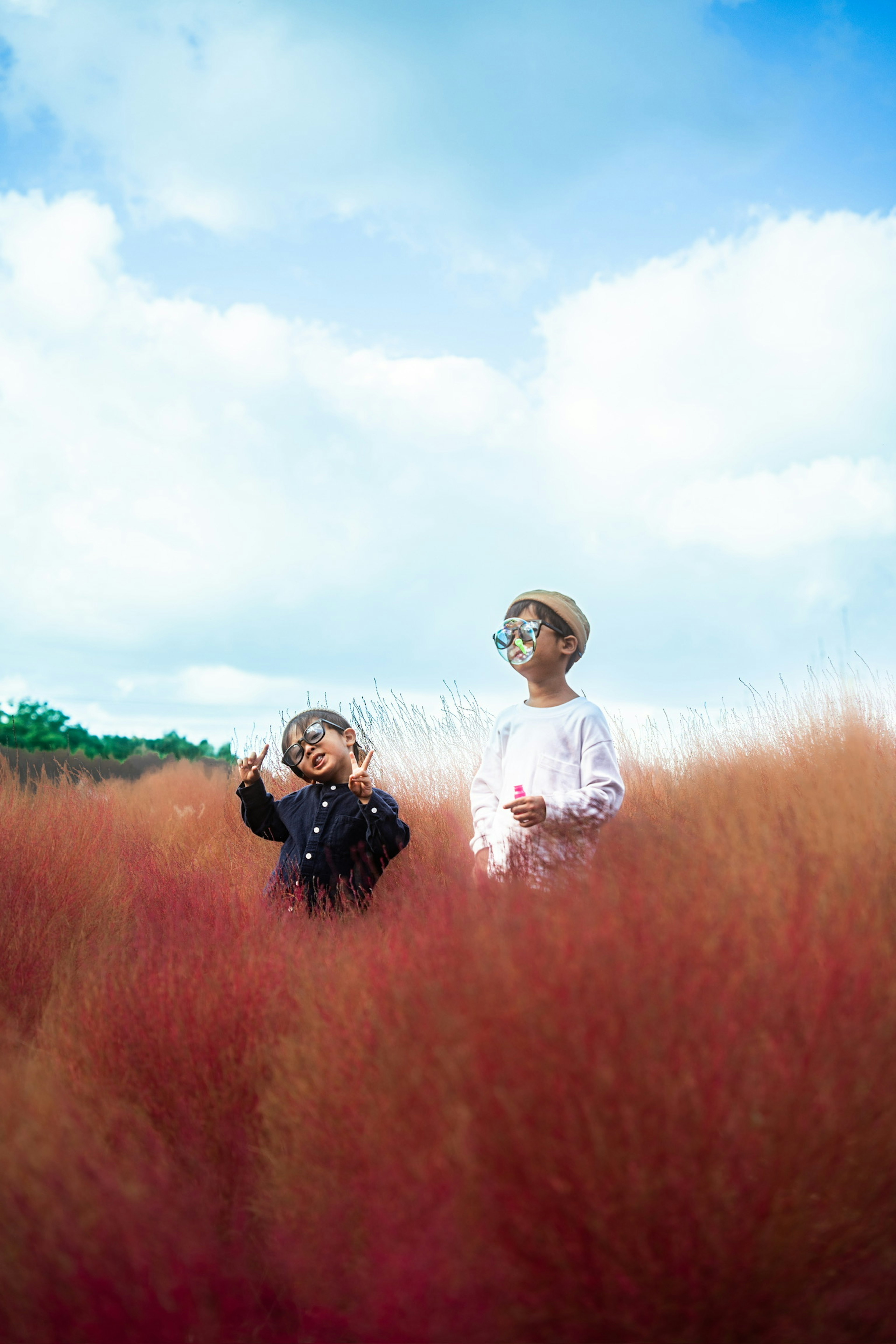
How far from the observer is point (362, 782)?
3584 mm

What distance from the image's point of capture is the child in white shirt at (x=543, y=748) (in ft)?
10.8

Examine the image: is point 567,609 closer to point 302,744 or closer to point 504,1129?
point 302,744

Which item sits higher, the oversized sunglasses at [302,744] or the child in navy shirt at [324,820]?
the oversized sunglasses at [302,744]

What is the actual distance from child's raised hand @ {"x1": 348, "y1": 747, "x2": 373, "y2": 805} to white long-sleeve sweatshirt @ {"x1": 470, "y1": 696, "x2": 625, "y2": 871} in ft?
1.49

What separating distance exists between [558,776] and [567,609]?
27.3 inches

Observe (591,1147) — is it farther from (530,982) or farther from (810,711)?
(810,711)

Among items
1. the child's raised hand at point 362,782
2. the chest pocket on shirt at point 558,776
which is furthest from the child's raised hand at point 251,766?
the chest pocket on shirt at point 558,776

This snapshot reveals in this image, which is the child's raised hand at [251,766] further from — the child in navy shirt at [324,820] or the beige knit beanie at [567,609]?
the beige knit beanie at [567,609]

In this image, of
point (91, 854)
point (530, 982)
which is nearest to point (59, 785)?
point (91, 854)

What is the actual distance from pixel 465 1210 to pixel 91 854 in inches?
160

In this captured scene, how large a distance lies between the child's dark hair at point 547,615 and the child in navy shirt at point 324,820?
2.91 feet

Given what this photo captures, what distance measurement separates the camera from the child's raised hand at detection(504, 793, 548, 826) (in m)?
3.10

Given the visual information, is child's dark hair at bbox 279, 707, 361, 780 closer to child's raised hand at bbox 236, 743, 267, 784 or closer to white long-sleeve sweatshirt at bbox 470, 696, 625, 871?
child's raised hand at bbox 236, 743, 267, 784

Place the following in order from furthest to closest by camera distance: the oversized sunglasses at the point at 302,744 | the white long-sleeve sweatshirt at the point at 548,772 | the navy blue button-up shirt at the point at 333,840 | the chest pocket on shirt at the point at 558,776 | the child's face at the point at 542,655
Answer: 1. the oversized sunglasses at the point at 302,744
2. the navy blue button-up shirt at the point at 333,840
3. the child's face at the point at 542,655
4. the chest pocket on shirt at the point at 558,776
5. the white long-sleeve sweatshirt at the point at 548,772
